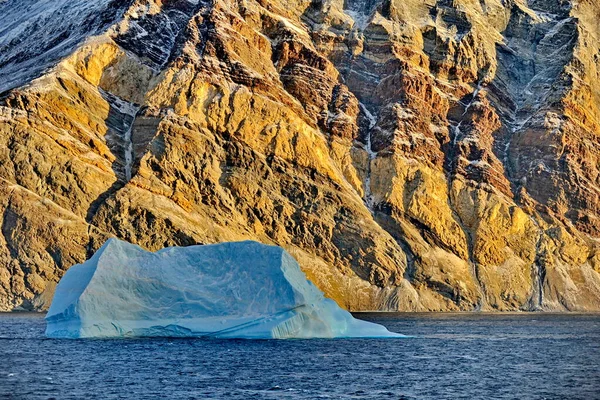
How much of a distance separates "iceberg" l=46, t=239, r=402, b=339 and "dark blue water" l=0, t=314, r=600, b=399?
1931 millimetres

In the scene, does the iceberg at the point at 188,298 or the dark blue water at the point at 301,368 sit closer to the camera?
the dark blue water at the point at 301,368

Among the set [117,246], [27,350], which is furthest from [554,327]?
[27,350]

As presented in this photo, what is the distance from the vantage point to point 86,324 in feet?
348

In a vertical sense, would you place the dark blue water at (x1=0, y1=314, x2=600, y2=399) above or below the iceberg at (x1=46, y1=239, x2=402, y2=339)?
below

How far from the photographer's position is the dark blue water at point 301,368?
252 ft

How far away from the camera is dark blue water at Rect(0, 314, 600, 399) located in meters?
76.9

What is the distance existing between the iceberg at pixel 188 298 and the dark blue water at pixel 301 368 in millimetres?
1931

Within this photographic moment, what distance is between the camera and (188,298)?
108m

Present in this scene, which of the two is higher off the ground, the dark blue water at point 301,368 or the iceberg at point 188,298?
the iceberg at point 188,298

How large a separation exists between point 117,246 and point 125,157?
87.3 metres

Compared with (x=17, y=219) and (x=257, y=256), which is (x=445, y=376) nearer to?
(x=257, y=256)

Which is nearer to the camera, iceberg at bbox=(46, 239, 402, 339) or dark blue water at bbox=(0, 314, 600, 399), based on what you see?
dark blue water at bbox=(0, 314, 600, 399)

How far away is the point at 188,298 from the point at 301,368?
2139 cm

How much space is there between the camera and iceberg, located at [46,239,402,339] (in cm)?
10575
